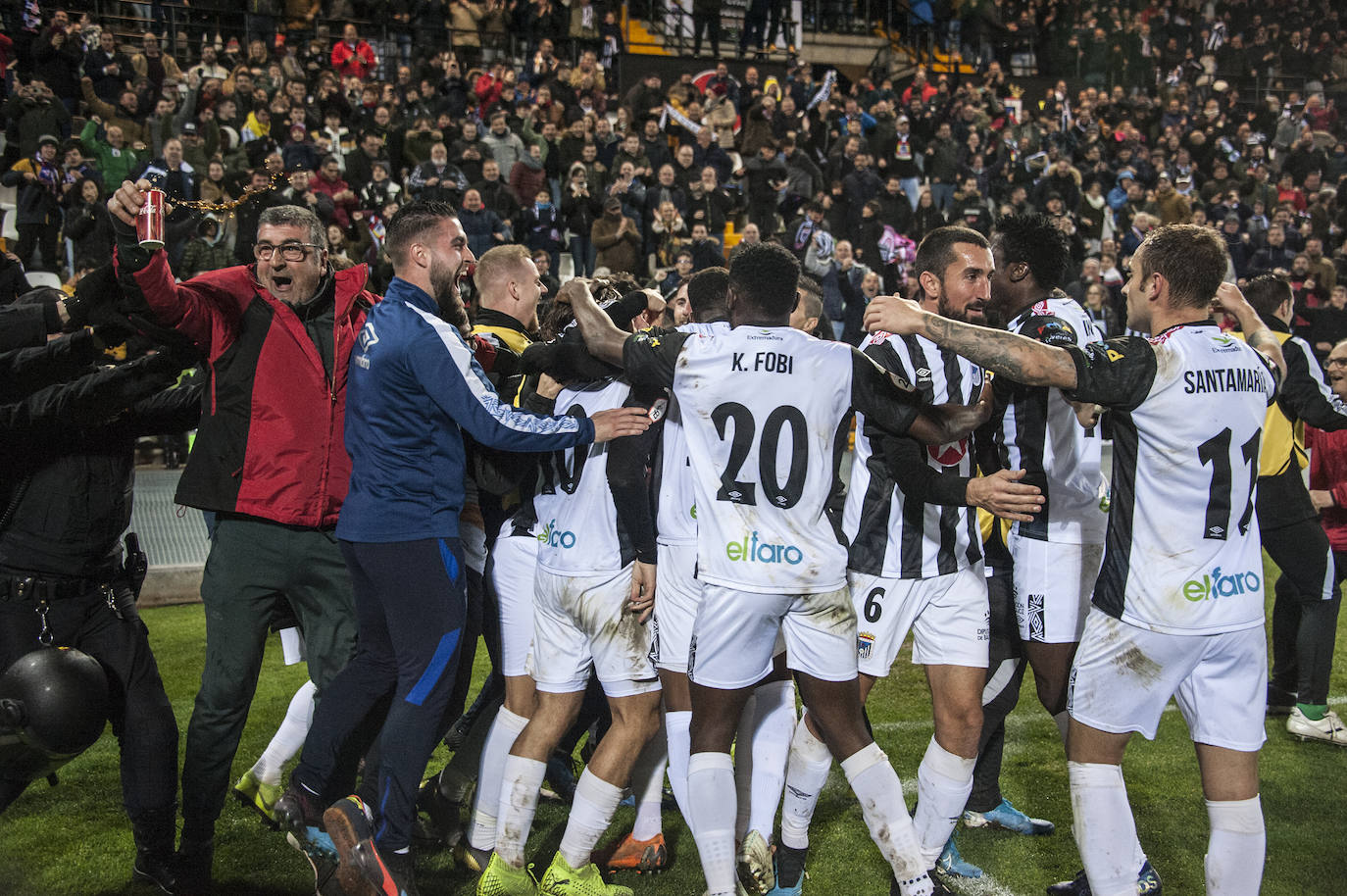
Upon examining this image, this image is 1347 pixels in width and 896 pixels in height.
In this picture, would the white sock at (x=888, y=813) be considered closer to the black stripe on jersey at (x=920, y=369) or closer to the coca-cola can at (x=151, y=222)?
the black stripe on jersey at (x=920, y=369)

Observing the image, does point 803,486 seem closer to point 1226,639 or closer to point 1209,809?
point 1226,639

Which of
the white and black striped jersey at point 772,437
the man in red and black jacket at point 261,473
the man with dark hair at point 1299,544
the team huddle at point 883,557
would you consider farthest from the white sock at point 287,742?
the man with dark hair at point 1299,544

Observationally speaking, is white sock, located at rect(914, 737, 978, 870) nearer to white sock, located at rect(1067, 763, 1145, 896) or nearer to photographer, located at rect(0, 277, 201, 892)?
white sock, located at rect(1067, 763, 1145, 896)

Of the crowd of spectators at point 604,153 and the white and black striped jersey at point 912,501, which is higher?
the crowd of spectators at point 604,153

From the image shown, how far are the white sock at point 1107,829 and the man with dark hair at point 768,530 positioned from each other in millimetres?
586

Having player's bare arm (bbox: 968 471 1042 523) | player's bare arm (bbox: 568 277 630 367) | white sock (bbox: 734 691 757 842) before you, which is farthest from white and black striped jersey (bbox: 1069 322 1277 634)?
player's bare arm (bbox: 568 277 630 367)

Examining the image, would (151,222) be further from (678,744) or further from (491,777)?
(678,744)

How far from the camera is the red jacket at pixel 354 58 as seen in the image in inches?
696

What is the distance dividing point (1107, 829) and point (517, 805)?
2.11 meters

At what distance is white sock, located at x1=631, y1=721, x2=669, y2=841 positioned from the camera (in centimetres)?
457

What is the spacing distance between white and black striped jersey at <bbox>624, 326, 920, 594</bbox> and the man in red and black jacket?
154 centimetres

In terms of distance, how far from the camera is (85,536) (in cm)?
419


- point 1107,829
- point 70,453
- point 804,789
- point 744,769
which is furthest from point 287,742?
point 1107,829

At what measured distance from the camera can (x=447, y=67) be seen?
56.9 ft
